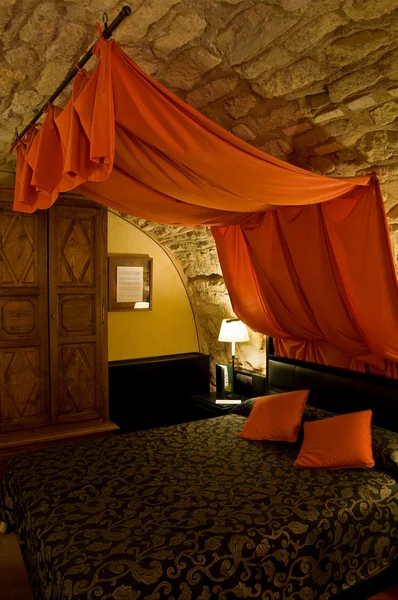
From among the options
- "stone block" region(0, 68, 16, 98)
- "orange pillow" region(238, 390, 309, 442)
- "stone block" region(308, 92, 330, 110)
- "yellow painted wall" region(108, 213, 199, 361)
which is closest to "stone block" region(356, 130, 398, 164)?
"stone block" region(308, 92, 330, 110)

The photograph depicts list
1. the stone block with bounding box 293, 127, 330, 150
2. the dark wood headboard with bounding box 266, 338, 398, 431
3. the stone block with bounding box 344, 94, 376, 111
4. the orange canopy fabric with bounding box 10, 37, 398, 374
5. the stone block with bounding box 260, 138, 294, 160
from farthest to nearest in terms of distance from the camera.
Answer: the dark wood headboard with bounding box 266, 338, 398, 431 < the stone block with bounding box 260, 138, 294, 160 < the stone block with bounding box 293, 127, 330, 150 < the stone block with bounding box 344, 94, 376, 111 < the orange canopy fabric with bounding box 10, 37, 398, 374

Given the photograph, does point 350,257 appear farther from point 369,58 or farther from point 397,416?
point 369,58

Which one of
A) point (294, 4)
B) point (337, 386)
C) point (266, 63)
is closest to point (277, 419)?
point (337, 386)

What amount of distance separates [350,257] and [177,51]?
5.45ft

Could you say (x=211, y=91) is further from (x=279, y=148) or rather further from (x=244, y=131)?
(x=279, y=148)

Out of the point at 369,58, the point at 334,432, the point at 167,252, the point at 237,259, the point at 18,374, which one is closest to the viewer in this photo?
the point at 369,58

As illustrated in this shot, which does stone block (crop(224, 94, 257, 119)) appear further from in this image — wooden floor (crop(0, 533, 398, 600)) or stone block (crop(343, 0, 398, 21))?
wooden floor (crop(0, 533, 398, 600))

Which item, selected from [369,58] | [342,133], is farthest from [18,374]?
[369,58]

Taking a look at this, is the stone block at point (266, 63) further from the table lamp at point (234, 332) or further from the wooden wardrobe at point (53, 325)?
the table lamp at point (234, 332)

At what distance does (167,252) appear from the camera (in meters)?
5.00

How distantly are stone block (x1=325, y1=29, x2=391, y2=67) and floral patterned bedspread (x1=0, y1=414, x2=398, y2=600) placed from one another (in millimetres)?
2145

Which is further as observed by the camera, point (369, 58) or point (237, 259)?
point (237, 259)

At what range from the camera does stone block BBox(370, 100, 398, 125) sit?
236cm

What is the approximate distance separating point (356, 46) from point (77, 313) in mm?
2907
